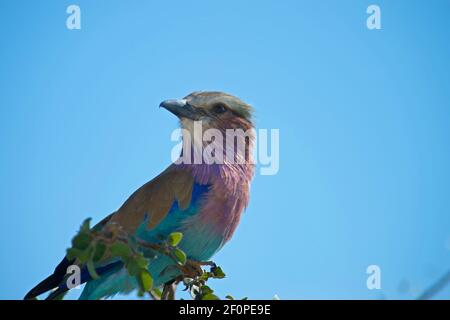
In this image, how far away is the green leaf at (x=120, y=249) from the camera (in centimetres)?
400

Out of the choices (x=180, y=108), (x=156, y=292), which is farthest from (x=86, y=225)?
(x=180, y=108)

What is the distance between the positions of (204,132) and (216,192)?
0.78 metres

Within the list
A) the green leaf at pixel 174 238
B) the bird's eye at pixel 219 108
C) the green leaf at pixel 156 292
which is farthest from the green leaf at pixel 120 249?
the bird's eye at pixel 219 108

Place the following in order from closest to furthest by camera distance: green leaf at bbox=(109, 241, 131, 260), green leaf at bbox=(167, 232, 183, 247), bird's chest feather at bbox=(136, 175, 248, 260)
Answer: green leaf at bbox=(109, 241, 131, 260) < green leaf at bbox=(167, 232, 183, 247) < bird's chest feather at bbox=(136, 175, 248, 260)

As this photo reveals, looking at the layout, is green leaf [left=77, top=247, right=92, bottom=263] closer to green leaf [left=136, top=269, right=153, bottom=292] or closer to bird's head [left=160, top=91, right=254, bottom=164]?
green leaf [left=136, top=269, right=153, bottom=292]

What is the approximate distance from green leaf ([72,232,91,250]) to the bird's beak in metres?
3.00

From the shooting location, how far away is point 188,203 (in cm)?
628

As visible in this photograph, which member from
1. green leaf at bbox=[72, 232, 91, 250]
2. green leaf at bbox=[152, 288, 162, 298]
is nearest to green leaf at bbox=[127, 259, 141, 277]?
green leaf at bbox=[72, 232, 91, 250]

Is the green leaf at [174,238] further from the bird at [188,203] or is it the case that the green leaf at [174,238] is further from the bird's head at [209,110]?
the bird's head at [209,110]

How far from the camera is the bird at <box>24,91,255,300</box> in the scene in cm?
573

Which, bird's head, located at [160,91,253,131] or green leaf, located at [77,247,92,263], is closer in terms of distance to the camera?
green leaf, located at [77,247,92,263]
